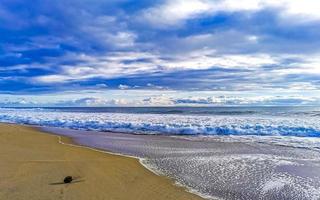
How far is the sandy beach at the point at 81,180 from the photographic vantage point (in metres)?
6.07

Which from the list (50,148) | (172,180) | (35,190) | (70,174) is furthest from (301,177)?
(50,148)

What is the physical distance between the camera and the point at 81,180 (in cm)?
705

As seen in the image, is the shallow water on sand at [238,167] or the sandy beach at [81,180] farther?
the shallow water on sand at [238,167]

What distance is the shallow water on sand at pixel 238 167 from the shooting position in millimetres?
6633

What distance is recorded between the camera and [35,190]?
20.2ft

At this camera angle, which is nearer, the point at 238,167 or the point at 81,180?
the point at 81,180

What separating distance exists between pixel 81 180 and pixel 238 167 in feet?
13.8

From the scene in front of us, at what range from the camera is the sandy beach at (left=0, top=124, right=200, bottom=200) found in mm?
6074

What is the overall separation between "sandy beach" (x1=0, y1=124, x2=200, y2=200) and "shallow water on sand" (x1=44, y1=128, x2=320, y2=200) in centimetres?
64

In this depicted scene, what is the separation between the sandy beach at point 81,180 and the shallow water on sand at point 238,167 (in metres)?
0.64

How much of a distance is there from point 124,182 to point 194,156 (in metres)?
4.04

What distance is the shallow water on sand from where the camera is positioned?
663 cm

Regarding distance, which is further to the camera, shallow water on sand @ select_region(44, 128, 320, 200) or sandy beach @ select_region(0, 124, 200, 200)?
shallow water on sand @ select_region(44, 128, 320, 200)

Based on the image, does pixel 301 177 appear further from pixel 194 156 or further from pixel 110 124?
pixel 110 124
